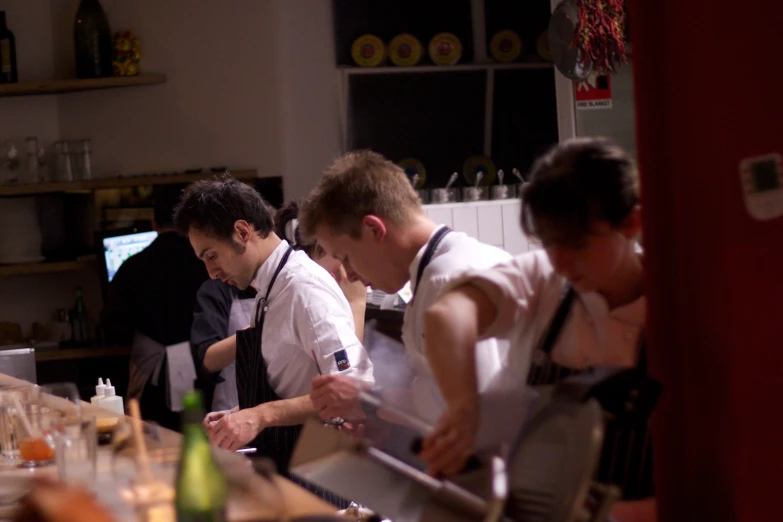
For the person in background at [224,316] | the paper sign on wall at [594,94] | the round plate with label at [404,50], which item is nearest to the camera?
the person in background at [224,316]

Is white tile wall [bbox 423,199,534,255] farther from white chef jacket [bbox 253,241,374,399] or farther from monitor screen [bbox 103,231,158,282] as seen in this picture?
white chef jacket [bbox 253,241,374,399]

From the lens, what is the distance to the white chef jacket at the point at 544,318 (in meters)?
1.61

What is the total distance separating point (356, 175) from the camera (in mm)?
2287

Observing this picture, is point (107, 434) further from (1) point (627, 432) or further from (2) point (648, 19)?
(2) point (648, 19)

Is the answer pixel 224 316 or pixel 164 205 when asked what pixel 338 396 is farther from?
pixel 164 205

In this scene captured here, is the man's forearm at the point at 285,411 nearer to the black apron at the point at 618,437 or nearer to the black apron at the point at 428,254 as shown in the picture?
the black apron at the point at 428,254

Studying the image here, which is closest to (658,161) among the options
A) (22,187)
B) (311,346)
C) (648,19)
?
(648,19)

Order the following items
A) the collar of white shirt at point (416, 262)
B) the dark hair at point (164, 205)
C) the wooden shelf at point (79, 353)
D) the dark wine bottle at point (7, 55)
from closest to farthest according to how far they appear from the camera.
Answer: the collar of white shirt at point (416, 262) < the dark hair at point (164, 205) < the wooden shelf at point (79, 353) < the dark wine bottle at point (7, 55)

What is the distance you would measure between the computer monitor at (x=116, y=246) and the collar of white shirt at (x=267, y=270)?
2798 mm

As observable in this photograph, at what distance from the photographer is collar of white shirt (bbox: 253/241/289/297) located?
3193 millimetres

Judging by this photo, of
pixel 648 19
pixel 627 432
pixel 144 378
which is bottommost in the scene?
pixel 144 378

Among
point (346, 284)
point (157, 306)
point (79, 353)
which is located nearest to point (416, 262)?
point (346, 284)

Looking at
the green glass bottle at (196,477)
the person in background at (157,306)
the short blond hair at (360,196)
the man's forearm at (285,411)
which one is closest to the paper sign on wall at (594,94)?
the person in background at (157,306)

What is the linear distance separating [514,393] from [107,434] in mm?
1493
